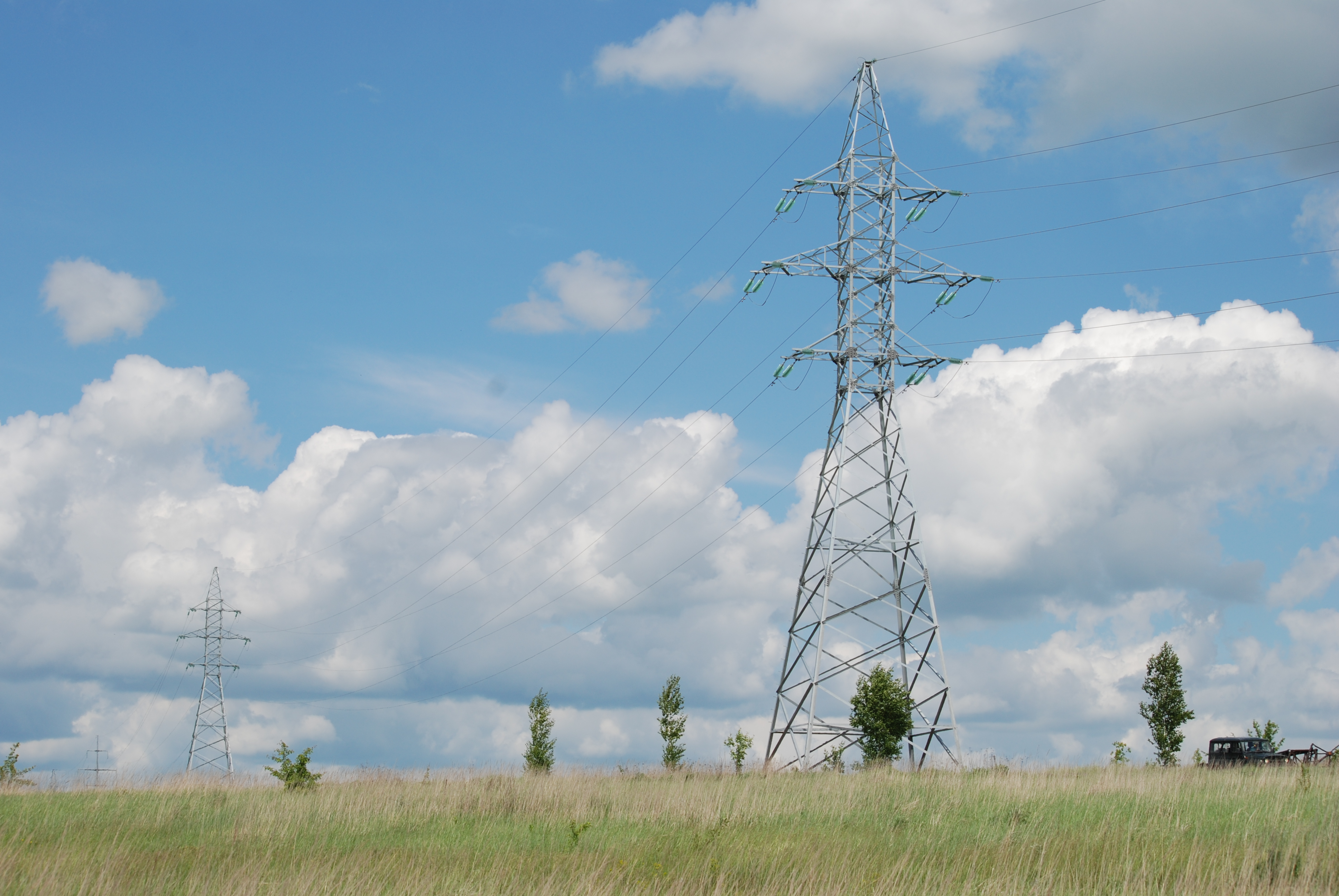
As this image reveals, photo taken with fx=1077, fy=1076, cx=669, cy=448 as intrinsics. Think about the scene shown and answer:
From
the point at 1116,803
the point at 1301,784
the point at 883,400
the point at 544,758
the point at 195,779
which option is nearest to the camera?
the point at 1116,803

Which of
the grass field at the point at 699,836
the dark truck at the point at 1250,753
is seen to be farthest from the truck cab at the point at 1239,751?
the grass field at the point at 699,836

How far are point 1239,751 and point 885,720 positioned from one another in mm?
14241

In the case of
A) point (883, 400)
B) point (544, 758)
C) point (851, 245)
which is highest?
point (851, 245)

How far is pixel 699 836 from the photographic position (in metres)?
17.8

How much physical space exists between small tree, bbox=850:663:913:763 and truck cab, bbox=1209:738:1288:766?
11.4m

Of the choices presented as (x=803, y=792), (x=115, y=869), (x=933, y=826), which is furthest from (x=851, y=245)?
(x=115, y=869)

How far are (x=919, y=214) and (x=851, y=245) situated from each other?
264 cm

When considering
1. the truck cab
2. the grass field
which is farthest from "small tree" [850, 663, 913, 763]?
the truck cab

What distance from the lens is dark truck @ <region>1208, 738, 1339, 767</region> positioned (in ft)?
111

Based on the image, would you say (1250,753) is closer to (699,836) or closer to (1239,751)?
(1239,751)

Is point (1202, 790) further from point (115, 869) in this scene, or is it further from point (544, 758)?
point (544, 758)

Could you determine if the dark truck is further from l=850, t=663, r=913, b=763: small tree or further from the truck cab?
l=850, t=663, r=913, b=763: small tree

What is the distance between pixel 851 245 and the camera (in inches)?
1337

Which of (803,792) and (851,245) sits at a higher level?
(851,245)
